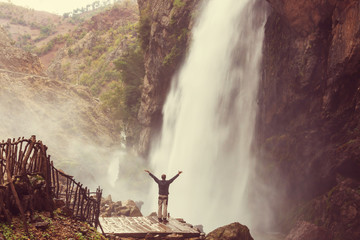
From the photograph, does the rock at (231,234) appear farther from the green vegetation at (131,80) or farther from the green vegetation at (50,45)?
the green vegetation at (50,45)

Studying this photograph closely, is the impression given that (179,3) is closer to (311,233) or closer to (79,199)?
(311,233)

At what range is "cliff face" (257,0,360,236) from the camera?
17.0 m

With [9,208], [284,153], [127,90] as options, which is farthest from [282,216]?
[127,90]

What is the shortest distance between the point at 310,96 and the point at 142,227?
41.1 ft

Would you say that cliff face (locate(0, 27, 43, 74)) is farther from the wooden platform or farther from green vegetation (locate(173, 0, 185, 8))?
the wooden platform

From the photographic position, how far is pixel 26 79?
51.0 meters

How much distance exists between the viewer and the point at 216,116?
28.6 metres

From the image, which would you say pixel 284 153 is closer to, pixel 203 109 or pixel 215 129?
pixel 215 129

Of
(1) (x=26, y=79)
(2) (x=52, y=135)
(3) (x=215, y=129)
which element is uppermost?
(1) (x=26, y=79)

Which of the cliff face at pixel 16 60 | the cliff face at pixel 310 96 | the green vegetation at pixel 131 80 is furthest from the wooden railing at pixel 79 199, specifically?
the cliff face at pixel 16 60

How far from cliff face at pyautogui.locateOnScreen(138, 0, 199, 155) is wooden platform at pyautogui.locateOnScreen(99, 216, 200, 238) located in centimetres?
2037

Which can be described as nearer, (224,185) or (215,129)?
(224,185)

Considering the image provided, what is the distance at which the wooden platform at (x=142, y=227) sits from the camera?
11367 mm

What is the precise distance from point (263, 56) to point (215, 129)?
7.11 m
